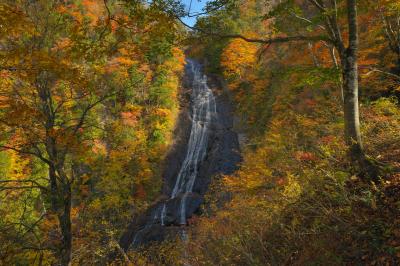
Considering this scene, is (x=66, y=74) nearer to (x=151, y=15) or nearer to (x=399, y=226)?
(x=151, y=15)

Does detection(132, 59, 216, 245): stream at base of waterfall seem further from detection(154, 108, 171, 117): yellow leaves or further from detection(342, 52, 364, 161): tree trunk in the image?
detection(342, 52, 364, 161): tree trunk

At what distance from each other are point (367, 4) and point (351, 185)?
4.78 m

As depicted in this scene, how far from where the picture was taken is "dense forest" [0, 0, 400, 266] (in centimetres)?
594

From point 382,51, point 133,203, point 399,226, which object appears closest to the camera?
point 399,226

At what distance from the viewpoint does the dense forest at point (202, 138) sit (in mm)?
5938

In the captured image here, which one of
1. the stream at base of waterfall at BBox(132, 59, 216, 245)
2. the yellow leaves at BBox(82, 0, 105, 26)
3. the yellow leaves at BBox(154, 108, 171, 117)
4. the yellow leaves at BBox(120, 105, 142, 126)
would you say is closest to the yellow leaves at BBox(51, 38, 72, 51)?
the stream at base of waterfall at BBox(132, 59, 216, 245)

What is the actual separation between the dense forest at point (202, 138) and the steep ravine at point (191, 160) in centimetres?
12

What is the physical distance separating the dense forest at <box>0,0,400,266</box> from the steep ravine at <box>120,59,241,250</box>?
122mm

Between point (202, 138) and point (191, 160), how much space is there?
2.80 meters

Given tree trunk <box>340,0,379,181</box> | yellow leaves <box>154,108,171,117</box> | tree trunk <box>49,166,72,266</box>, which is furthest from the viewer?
yellow leaves <box>154,108,171,117</box>

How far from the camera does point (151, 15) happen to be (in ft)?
20.3

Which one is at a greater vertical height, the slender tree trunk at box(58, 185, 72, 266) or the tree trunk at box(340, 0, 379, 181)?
the tree trunk at box(340, 0, 379, 181)

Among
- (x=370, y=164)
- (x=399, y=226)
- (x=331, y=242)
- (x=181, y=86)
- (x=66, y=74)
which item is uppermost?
(x=181, y=86)

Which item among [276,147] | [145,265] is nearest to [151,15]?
[276,147]
